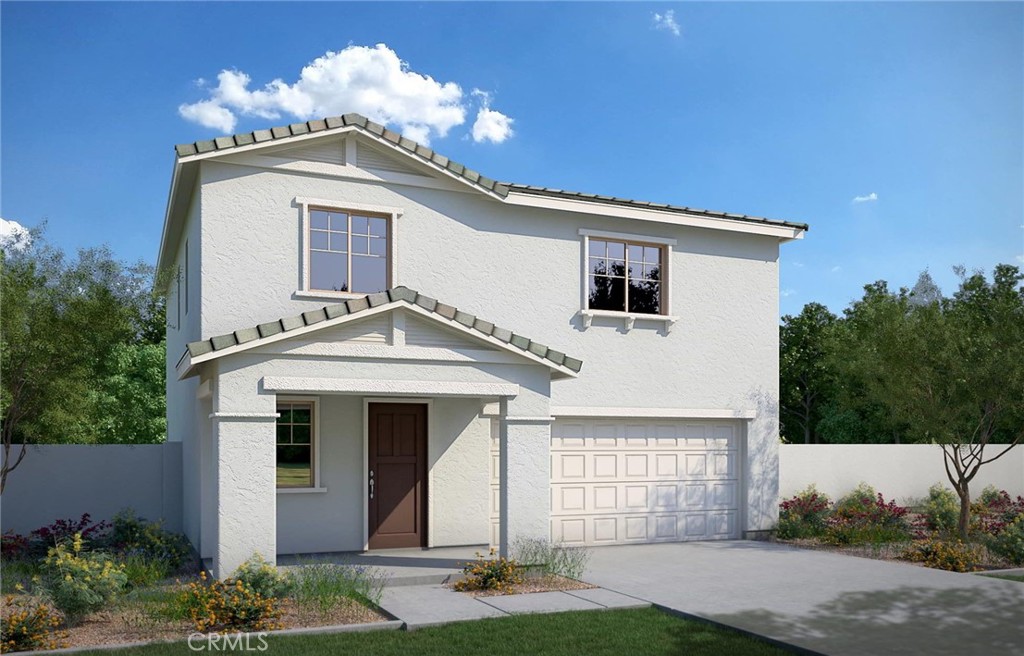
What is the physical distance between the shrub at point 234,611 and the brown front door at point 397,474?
194 inches

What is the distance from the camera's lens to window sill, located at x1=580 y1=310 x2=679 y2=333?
1589cm

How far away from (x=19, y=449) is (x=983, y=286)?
106 ft

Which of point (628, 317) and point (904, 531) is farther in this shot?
point (904, 531)

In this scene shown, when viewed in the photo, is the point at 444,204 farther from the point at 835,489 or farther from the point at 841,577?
the point at 835,489

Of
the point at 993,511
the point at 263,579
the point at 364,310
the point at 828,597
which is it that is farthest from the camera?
the point at 993,511

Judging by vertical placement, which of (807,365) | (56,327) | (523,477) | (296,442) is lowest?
(523,477)

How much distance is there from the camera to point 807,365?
40.1 meters

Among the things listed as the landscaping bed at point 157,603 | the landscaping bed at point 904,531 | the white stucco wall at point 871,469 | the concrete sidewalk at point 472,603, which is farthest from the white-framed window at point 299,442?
the white stucco wall at point 871,469

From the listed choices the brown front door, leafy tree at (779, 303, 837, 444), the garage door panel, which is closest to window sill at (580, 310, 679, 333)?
the brown front door

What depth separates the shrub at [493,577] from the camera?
38.2 feet

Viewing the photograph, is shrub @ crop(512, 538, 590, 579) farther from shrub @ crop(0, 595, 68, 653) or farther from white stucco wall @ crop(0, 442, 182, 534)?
white stucco wall @ crop(0, 442, 182, 534)

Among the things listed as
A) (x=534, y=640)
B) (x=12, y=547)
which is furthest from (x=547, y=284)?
(x=12, y=547)

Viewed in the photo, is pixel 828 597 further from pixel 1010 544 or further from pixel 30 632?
pixel 30 632

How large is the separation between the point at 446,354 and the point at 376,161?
12.3 ft
